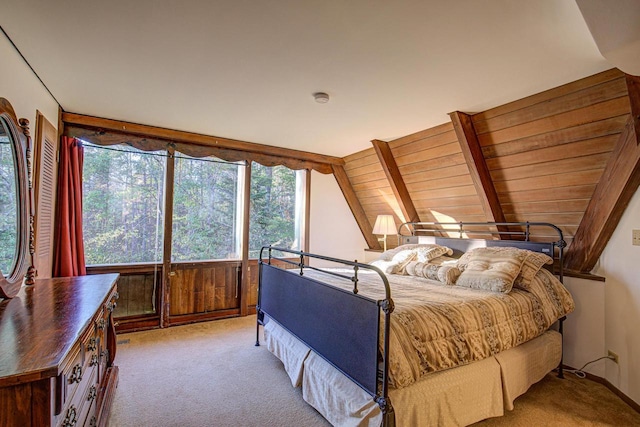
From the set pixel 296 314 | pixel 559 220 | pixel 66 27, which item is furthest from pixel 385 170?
pixel 66 27

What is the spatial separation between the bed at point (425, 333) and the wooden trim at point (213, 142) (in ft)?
5.87

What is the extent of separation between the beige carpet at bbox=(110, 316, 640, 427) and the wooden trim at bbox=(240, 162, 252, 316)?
43.0 inches

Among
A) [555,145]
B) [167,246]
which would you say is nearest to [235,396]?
[167,246]

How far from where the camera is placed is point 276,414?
2102mm

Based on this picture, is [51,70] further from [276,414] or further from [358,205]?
[358,205]

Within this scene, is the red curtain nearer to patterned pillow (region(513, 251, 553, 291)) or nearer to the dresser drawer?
the dresser drawer

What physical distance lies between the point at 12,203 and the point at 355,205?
4.13 m

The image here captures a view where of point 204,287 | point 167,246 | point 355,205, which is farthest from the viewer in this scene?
point 355,205

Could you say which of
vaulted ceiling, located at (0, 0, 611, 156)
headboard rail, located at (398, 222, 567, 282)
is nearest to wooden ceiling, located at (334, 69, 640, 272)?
headboard rail, located at (398, 222, 567, 282)

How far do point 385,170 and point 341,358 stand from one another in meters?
2.69

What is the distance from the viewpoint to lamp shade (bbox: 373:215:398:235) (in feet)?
14.5

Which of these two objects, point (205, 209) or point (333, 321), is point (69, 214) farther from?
point (333, 321)

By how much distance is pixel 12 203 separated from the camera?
191cm

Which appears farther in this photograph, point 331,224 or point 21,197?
point 331,224
